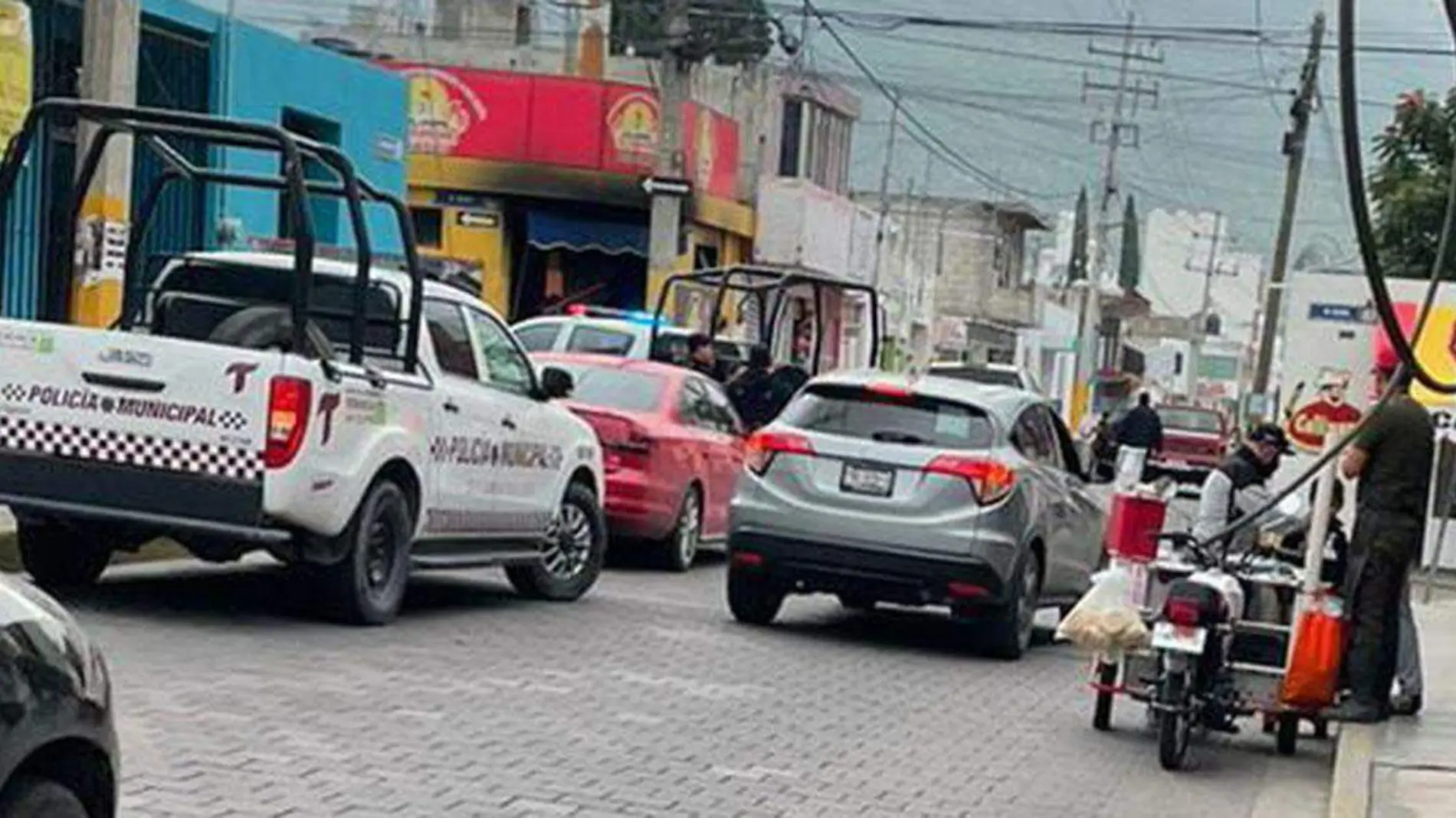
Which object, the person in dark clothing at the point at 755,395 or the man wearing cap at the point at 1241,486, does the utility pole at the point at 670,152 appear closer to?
the person in dark clothing at the point at 755,395

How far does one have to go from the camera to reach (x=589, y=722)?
9898mm

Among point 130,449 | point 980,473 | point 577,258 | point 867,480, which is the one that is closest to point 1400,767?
point 980,473

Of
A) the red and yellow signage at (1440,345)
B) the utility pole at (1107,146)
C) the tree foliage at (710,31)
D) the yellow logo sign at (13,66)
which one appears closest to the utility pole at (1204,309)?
the utility pole at (1107,146)

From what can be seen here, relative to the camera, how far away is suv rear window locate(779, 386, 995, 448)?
1348cm

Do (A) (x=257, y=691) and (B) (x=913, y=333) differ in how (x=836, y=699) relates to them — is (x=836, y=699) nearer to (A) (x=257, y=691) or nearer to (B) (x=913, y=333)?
(A) (x=257, y=691)

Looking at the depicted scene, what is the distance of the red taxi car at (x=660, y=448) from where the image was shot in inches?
644

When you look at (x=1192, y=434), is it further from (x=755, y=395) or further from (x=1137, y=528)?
(x=1137, y=528)

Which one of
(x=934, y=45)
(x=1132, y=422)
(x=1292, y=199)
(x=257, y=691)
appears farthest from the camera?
(x=1292, y=199)

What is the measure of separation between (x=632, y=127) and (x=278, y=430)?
1125 inches

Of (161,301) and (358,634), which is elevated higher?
(161,301)

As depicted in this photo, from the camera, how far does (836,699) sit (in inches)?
447

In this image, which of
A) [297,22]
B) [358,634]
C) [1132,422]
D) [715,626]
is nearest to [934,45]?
[1132,422]

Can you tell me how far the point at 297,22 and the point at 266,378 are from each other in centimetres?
4105

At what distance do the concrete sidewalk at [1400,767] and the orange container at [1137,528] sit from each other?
1299 millimetres
